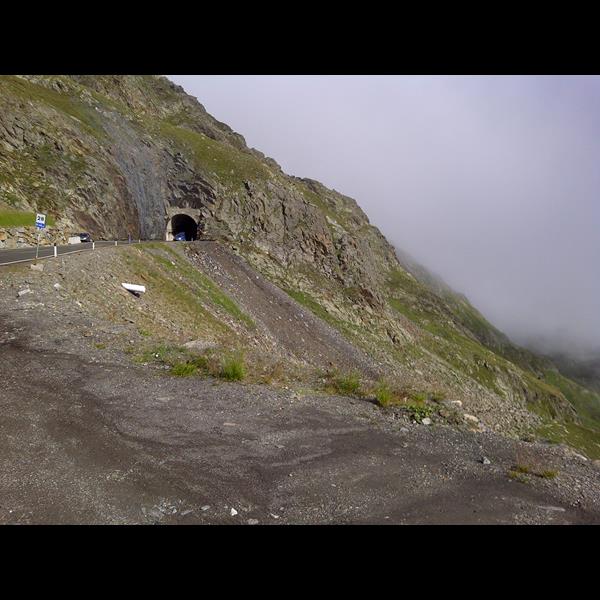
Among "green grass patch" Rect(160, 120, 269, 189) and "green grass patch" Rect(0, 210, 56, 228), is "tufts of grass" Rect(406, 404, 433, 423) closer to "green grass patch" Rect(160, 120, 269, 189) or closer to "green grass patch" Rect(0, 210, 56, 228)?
"green grass patch" Rect(0, 210, 56, 228)

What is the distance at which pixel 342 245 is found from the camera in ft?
231

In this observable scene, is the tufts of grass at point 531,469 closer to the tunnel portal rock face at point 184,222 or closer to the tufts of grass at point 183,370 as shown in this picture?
the tufts of grass at point 183,370

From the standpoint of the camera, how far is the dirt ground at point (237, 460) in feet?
21.1

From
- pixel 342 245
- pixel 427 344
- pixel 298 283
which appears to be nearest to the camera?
pixel 298 283

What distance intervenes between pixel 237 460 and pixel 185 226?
186 ft

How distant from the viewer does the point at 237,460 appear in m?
8.10

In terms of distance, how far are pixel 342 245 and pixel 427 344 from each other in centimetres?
2988

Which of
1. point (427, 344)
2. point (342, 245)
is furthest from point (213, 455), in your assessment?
point (427, 344)

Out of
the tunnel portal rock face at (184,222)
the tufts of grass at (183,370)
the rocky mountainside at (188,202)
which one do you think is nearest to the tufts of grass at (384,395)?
the tufts of grass at (183,370)

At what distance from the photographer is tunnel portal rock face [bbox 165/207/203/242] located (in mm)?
56969

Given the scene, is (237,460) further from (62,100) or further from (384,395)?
(62,100)
